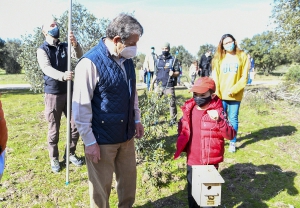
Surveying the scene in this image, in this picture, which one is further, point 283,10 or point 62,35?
point 283,10

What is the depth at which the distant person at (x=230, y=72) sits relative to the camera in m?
4.57

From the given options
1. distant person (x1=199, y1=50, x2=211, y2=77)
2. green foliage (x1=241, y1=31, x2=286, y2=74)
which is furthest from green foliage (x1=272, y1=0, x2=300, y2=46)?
green foliage (x1=241, y1=31, x2=286, y2=74)

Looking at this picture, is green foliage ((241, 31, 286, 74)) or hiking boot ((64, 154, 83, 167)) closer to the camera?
hiking boot ((64, 154, 83, 167))

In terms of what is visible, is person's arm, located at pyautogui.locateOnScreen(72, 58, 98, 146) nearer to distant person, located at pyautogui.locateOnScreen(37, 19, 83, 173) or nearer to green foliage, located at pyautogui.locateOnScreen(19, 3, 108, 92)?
distant person, located at pyautogui.locateOnScreen(37, 19, 83, 173)

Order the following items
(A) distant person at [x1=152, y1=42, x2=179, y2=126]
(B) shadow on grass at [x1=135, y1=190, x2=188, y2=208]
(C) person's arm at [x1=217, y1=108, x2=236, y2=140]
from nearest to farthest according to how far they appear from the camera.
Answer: (C) person's arm at [x1=217, y1=108, x2=236, y2=140] < (B) shadow on grass at [x1=135, y1=190, x2=188, y2=208] < (A) distant person at [x1=152, y1=42, x2=179, y2=126]

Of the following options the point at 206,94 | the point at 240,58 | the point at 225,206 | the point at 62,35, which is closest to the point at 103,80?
the point at 206,94

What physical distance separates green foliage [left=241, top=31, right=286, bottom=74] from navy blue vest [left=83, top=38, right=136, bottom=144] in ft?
118

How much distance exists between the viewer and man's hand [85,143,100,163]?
2.33 metres

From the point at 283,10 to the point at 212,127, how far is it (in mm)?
14766

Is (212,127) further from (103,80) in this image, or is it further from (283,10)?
(283,10)

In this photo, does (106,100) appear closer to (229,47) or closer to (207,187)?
(207,187)

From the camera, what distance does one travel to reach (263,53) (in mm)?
35406

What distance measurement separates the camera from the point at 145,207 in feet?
11.1

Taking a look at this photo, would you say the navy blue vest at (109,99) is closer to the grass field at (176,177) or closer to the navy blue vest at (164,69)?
the grass field at (176,177)
